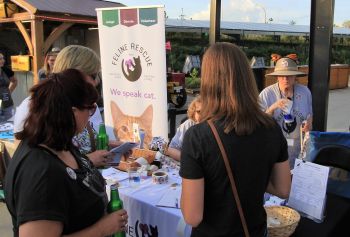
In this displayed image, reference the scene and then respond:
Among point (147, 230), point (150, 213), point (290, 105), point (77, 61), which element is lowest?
point (147, 230)

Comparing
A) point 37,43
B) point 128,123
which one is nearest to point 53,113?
point 128,123

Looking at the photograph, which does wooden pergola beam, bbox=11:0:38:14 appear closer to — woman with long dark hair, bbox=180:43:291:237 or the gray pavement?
the gray pavement

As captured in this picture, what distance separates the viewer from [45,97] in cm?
126

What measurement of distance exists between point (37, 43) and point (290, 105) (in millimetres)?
6254

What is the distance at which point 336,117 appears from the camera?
32.1 feet

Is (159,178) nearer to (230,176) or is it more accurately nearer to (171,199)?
(171,199)

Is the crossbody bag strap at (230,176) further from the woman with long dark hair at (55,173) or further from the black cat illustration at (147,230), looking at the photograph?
the black cat illustration at (147,230)

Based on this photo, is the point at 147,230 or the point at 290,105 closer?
the point at 147,230

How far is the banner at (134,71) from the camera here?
3.58 m

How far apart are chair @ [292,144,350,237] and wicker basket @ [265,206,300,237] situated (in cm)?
11

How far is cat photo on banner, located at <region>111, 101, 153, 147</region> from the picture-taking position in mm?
3766

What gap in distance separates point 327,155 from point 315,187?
560 mm

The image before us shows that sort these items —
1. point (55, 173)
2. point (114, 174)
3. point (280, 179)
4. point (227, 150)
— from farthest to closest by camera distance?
point (114, 174) → point (280, 179) → point (227, 150) → point (55, 173)

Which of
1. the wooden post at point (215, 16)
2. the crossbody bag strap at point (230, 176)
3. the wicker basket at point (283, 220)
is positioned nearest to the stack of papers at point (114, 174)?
the wicker basket at point (283, 220)
